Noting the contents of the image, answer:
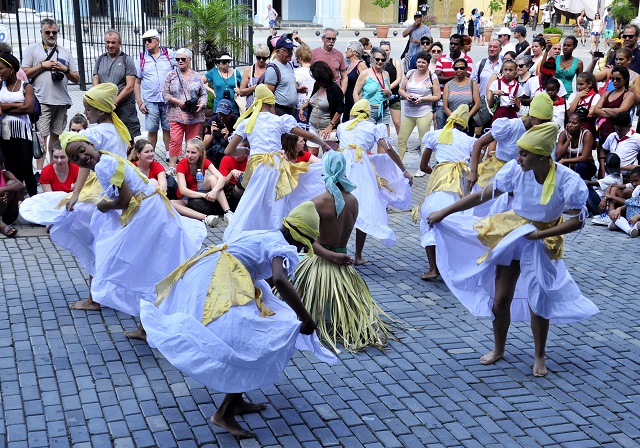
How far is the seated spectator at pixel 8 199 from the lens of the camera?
9062 millimetres

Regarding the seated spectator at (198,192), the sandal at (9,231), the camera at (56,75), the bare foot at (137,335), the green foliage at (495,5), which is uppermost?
the green foliage at (495,5)

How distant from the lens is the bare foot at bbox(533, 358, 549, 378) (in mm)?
5898

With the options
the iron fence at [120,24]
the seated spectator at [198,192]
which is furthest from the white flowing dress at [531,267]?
the iron fence at [120,24]

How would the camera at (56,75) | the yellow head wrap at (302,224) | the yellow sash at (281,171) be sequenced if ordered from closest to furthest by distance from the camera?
1. the yellow head wrap at (302,224)
2. the yellow sash at (281,171)
3. the camera at (56,75)

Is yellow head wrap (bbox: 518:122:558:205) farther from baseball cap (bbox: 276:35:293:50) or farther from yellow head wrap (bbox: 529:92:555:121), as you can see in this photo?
baseball cap (bbox: 276:35:293:50)

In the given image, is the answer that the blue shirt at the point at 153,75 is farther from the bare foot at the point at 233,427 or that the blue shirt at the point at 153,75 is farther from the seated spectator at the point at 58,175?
the bare foot at the point at 233,427

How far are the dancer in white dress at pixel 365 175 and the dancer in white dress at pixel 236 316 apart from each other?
3.18 metres

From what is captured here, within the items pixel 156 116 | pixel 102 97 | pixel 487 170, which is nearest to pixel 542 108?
pixel 487 170

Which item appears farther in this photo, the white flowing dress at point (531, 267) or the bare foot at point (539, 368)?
the bare foot at point (539, 368)

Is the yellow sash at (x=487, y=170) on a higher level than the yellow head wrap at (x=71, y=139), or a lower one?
lower

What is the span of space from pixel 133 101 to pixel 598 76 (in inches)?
314

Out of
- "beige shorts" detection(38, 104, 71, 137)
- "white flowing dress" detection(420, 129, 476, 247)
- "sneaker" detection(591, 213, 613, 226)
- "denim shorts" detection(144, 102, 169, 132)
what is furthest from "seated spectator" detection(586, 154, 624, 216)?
"beige shorts" detection(38, 104, 71, 137)

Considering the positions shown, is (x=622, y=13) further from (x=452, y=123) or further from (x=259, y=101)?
(x=259, y=101)

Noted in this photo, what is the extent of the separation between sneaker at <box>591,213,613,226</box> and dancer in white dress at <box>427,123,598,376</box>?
4.63 meters
